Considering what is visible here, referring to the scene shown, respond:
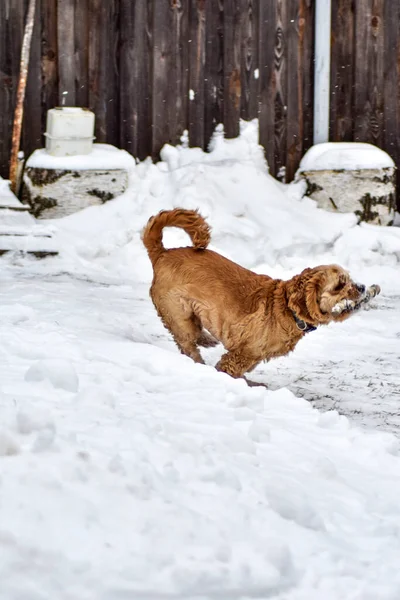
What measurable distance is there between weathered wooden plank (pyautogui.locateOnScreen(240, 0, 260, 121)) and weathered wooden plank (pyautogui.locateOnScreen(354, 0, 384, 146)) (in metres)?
1.10

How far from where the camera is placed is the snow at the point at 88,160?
27.3ft

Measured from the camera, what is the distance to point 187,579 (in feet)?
7.74

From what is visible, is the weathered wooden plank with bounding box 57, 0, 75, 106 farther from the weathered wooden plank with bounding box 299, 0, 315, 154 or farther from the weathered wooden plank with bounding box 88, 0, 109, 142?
the weathered wooden plank with bounding box 299, 0, 315, 154

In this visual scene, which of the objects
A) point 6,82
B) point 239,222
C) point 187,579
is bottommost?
point 239,222

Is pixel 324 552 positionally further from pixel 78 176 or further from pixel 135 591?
pixel 78 176

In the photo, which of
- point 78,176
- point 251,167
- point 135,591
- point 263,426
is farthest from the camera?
point 251,167

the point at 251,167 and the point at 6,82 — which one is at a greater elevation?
the point at 6,82

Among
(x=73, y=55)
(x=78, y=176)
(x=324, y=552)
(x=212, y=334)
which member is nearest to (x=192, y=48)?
(x=73, y=55)

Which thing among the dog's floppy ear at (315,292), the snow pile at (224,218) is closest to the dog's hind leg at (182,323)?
the dog's floppy ear at (315,292)

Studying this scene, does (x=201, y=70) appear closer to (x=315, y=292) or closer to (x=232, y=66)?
(x=232, y=66)

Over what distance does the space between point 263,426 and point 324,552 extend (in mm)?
978

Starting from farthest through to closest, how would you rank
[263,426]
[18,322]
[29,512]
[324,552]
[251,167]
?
[251,167], [18,322], [263,426], [324,552], [29,512]

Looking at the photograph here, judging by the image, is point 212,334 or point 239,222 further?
point 239,222

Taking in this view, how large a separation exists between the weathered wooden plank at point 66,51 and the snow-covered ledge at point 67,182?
2.00ft
